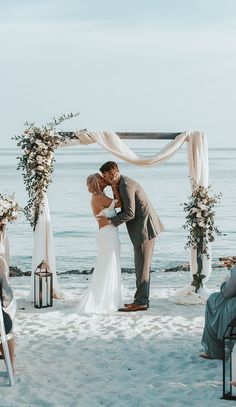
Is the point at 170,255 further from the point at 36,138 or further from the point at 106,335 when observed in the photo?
the point at 106,335

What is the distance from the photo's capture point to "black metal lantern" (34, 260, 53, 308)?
8.58m

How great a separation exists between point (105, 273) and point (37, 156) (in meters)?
1.62

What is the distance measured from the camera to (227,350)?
231 inches

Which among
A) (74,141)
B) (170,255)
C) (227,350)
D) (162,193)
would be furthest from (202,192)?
(162,193)

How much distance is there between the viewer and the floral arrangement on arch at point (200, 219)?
8859mm

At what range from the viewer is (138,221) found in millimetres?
8445

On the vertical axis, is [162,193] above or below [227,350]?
above

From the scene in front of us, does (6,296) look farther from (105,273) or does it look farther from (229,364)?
(105,273)

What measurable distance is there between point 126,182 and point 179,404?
3568mm

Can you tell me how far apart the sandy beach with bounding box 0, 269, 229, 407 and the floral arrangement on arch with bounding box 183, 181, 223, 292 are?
29.2 inches

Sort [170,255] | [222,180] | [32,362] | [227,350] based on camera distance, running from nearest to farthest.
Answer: [227,350] → [32,362] → [170,255] → [222,180]

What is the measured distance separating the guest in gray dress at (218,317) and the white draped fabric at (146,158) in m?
2.65

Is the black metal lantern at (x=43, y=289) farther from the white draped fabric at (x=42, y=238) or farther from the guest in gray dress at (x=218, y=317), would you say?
the guest in gray dress at (x=218, y=317)

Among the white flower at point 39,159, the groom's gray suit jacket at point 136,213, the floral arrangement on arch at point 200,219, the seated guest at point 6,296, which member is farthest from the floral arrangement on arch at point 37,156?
the seated guest at point 6,296
